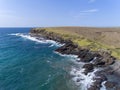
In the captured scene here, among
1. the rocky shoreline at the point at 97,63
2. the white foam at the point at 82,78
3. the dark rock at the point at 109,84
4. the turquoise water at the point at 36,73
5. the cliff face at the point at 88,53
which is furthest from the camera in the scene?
the cliff face at the point at 88,53

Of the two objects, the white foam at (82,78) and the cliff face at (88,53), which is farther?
the cliff face at (88,53)

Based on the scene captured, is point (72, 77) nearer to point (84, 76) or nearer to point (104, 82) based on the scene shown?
point (84, 76)

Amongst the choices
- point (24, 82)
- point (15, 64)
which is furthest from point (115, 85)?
point (15, 64)

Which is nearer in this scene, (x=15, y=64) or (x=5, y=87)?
(x=5, y=87)

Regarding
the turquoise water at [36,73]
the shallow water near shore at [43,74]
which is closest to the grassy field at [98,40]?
the shallow water near shore at [43,74]

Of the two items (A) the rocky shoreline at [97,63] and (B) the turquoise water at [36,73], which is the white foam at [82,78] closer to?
(A) the rocky shoreline at [97,63]

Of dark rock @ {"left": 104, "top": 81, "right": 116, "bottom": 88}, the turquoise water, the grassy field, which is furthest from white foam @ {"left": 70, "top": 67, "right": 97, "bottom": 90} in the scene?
the grassy field

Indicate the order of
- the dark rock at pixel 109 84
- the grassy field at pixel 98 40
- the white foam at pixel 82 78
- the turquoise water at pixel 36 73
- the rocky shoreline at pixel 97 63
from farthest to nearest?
the grassy field at pixel 98 40, the white foam at pixel 82 78, the rocky shoreline at pixel 97 63, the turquoise water at pixel 36 73, the dark rock at pixel 109 84

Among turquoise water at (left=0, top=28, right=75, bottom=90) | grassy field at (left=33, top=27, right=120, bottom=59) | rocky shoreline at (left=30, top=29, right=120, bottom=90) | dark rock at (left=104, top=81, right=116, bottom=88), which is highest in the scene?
grassy field at (left=33, top=27, right=120, bottom=59)

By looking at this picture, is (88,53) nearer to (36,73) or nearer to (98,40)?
(36,73)

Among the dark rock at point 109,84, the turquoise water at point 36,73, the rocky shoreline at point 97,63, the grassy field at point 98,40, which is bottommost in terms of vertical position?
the turquoise water at point 36,73

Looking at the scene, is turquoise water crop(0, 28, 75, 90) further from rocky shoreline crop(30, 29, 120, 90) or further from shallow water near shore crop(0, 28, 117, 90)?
rocky shoreline crop(30, 29, 120, 90)
